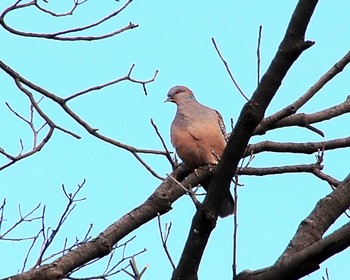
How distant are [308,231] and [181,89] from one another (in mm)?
3124

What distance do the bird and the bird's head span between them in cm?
25

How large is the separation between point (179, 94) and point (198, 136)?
2.86 feet

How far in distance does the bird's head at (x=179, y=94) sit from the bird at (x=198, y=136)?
0.25 meters

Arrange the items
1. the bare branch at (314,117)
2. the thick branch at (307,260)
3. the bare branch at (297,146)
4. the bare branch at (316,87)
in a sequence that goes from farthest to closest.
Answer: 1. the bare branch at (297,146)
2. the bare branch at (314,117)
3. the bare branch at (316,87)
4. the thick branch at (307,260)

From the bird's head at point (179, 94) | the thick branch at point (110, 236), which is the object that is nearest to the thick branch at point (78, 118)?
the thick branch at point (110, 236)

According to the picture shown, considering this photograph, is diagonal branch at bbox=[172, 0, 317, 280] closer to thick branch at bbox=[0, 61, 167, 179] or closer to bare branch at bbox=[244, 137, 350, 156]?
thick branch at bbox=[0, 61, 167, 179]

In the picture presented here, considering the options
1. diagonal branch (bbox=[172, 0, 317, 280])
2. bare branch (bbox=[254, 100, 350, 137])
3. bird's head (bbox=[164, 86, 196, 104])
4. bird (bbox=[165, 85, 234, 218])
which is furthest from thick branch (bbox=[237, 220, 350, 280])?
bird's head (bbox=[164, 86, 196, 104])

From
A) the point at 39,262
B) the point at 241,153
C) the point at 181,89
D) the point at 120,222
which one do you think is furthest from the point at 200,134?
the point at 241,153

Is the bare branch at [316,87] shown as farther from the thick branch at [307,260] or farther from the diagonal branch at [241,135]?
the thick branch at [307,260]

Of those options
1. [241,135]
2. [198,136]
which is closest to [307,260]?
[241,135]

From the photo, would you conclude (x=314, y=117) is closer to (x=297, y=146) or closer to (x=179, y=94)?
(x=297, y=146)

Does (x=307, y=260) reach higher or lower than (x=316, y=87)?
lower

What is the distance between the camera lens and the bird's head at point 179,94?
226 inches

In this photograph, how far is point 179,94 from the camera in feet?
19.0
